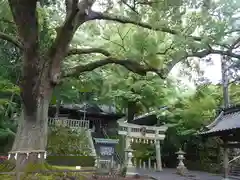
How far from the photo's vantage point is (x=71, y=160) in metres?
17.1

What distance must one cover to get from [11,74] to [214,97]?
13754mm

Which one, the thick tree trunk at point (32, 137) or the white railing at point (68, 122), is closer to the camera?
the thick tree trunk at point (32, 137)

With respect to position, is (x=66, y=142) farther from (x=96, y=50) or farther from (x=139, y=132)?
(x=96, y=50)

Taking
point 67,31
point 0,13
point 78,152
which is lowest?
point 78,152

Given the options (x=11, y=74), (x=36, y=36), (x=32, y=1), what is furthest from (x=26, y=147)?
(x=11, y=74)

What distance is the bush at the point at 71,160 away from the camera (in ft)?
54.3

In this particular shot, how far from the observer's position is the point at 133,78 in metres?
20.2

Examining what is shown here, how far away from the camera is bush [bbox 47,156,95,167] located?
54.3 feet

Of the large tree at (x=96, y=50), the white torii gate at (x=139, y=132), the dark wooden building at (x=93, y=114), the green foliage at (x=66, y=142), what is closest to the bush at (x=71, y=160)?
the green foliage at (x=66, y=142)

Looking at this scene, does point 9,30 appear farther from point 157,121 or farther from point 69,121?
point 157,121

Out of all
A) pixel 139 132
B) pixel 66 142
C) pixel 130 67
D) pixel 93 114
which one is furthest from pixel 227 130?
pixel 93 114

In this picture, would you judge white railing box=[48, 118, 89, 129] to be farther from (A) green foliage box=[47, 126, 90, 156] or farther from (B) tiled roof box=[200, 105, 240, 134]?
(B) tiled roof box=[200, 105, 240, 134]

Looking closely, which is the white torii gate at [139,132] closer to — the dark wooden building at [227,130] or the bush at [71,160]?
the bush at [71,160]

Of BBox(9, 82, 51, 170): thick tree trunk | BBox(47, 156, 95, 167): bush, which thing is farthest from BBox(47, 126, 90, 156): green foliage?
BBox(9, 82, 51, 170): thick tree trunk
